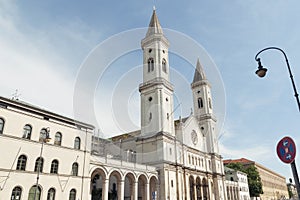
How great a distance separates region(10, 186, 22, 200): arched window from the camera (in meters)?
21.2

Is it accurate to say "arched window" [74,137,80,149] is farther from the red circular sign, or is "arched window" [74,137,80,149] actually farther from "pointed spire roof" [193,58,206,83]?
"pointed spire roof" [193,58,206,83]

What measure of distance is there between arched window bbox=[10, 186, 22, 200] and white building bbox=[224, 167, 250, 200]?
57277mm

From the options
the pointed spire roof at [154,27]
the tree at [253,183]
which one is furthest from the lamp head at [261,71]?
the tree at [253,183]

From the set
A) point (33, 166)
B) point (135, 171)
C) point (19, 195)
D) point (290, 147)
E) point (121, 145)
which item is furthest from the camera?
point (121, 145)

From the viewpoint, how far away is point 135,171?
35.5m

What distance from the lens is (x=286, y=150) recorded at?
8.56m

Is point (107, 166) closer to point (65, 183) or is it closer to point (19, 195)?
point (65, 183)

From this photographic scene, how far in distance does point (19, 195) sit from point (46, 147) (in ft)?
16.4

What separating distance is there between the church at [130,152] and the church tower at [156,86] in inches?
7.1

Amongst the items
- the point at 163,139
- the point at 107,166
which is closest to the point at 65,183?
the point at 107,166

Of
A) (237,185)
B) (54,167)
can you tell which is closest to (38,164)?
(54,167)

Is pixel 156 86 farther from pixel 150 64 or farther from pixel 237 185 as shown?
pixel 237 185

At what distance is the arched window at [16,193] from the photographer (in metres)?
21.2

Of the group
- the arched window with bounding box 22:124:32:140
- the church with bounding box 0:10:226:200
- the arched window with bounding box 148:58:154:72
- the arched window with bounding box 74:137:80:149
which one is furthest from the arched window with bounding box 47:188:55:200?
the arched window with bounding box 148:58:154:72
